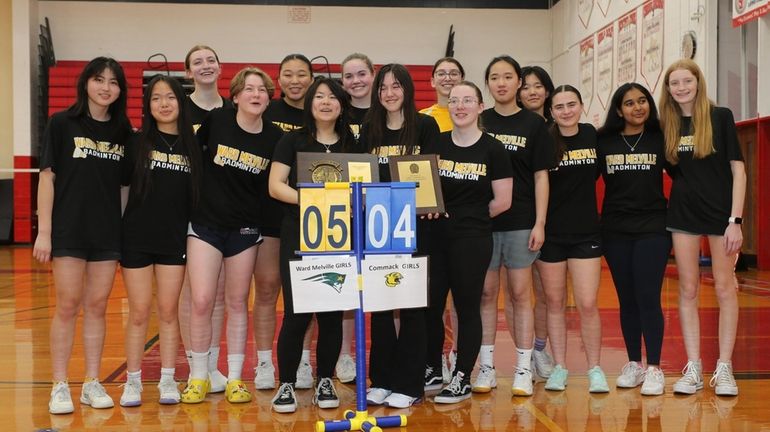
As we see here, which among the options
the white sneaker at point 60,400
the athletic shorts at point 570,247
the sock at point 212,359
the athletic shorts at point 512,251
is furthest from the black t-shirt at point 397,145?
the white sneaker at point 60,400

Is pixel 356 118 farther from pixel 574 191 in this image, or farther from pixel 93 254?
pixel 93 254

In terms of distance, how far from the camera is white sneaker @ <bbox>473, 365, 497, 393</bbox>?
455 cm

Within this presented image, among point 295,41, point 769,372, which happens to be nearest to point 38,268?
point 295,41

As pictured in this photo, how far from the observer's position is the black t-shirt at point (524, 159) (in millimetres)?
4496

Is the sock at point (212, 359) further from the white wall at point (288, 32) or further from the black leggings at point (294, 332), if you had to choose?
the white wall at point (288, 32)

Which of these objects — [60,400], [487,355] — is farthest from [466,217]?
[60,400]

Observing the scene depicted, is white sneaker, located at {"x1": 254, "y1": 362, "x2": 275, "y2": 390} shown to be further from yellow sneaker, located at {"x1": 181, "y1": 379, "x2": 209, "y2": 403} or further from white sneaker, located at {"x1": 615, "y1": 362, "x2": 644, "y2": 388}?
white sneaker, located at {"x1": 615, "y1": 362, "x2": 644, "y2": 388}

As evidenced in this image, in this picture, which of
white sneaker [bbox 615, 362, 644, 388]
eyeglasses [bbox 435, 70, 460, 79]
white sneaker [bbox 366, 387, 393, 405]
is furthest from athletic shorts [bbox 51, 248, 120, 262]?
white sneaker [bbox 615, 362, 644, 388]

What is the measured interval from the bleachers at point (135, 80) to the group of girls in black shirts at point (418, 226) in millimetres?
13161

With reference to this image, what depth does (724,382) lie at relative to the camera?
4.42 m

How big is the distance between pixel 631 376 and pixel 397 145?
190 cm

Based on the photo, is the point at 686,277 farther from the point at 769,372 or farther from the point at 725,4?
the point at 725,4

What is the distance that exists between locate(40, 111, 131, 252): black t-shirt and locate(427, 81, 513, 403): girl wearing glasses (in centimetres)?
169

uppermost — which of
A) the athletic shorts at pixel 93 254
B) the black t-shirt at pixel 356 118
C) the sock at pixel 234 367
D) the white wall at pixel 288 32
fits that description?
the white wall at pixel 288 32
